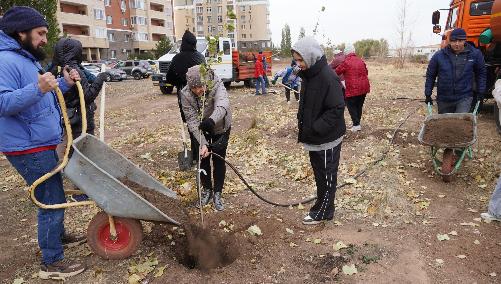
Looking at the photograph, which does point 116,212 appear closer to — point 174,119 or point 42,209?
point 42,209

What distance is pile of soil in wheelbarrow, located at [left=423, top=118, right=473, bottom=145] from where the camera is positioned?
514 centimetres

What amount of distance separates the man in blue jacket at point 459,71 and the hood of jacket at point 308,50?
2620 mm

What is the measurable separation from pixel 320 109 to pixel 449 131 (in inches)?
97.5

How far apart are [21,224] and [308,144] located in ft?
11.3

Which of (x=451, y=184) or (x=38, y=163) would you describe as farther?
(x=451, y=184)

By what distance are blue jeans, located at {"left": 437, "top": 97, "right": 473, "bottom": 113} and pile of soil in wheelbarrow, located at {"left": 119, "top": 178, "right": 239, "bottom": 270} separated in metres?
3.86

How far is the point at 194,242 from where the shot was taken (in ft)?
12.2

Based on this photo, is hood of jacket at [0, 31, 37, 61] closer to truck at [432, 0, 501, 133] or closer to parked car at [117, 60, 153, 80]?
truck at [432, 0, 501, 133]

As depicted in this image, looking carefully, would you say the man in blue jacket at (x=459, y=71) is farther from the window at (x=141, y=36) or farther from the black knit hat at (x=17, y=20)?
the window at (x=141, y=36)

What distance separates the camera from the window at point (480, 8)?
377 inches

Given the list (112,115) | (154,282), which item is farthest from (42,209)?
→ (112,115)

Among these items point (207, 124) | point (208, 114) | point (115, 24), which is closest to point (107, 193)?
point (207, 124)

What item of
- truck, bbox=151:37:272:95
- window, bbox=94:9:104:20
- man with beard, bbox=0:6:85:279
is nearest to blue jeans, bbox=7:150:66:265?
man with beard, bbox=0:6:85:279

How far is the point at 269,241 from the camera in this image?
3.93 metres
